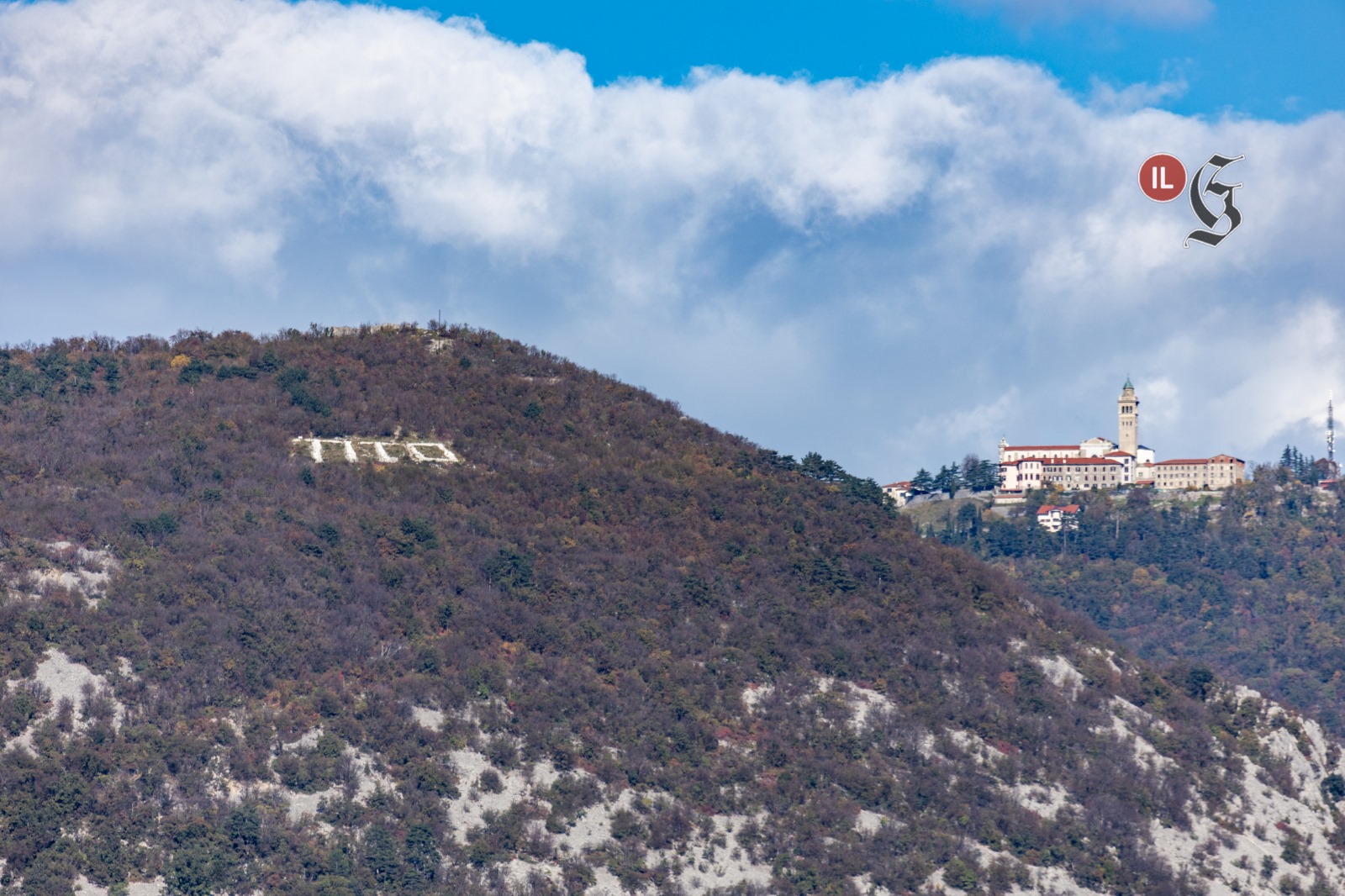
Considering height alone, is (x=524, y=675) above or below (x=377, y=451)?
below

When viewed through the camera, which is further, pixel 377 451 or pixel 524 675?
pixel 377 451

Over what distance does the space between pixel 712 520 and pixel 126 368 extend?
141ft

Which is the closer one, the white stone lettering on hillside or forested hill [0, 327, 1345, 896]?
forested hill [0, 327, 1345, 896]

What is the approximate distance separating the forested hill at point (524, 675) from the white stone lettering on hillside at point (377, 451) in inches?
15.2

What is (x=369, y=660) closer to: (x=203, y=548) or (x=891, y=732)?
(x=203, y=548)

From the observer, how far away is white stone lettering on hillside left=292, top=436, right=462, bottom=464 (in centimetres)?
11994

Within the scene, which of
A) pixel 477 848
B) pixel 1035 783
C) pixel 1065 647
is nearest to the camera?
pixel 477 848

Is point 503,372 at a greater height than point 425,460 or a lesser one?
greater

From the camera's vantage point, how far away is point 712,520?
12088 cm

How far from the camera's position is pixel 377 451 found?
122 metres

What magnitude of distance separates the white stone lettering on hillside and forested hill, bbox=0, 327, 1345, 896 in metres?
0.39

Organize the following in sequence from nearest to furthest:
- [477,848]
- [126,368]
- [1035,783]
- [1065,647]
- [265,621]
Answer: [477,848]
[265,621]
[1035,783]
[1065,647]
[126,368]

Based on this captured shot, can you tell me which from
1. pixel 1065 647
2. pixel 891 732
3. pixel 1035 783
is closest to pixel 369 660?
pixel 891 732

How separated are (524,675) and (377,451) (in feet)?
90.7
